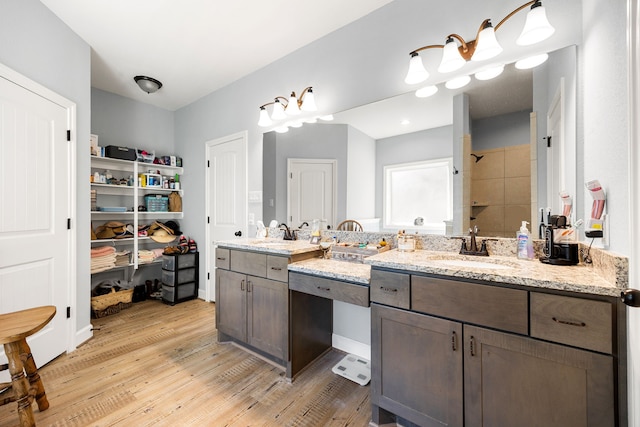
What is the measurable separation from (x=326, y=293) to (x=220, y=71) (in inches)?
106

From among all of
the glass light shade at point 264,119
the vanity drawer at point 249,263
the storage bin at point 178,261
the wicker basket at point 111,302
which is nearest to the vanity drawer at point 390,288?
the vanity drawer at point 249,263

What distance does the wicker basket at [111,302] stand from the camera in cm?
288

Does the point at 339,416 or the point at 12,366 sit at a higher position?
the point at 12,366

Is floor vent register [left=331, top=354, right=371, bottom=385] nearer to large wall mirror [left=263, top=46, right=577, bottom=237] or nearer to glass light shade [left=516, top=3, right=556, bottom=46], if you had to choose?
large wall mirror [left=263, top=46, right=577, bottom=237]

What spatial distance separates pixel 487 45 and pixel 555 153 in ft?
2.29

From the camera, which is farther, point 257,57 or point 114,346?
point 257,57

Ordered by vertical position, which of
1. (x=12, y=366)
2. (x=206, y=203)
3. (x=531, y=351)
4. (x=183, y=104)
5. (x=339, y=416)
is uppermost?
(x=183, y=104)

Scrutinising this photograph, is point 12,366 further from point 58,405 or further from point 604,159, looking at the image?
point 604,159

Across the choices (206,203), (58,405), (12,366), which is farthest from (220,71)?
(58,405)

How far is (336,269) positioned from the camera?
5.55 ft

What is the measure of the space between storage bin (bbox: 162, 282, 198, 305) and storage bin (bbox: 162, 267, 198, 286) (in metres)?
0.05

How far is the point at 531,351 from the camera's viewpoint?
1028mm

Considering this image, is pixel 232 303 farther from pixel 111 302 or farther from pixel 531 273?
pixel 531 273

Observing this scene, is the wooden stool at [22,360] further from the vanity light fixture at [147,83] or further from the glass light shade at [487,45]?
the glass light shade at [487,45]
